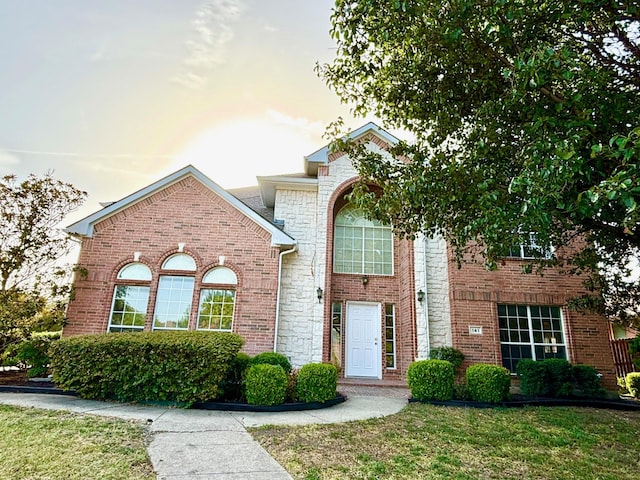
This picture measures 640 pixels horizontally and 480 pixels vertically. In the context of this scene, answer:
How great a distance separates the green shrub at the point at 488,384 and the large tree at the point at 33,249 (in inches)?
405

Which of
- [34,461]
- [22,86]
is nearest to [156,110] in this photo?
[22,86]

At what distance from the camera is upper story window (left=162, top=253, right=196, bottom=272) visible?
10867 mm

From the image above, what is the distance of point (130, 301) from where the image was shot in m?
10.6

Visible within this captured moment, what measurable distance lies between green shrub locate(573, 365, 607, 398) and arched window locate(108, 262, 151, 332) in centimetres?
1173

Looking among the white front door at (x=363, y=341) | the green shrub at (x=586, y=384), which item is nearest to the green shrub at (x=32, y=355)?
the white front door at (x=363, y=341)

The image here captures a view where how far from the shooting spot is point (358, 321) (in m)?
12.4

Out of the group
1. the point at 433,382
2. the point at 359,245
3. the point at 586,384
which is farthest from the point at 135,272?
the point at 586,384

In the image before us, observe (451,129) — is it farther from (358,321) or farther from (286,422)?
(358,321)

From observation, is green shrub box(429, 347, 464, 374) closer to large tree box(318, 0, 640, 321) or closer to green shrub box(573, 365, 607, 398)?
green shrub box(573, 365, 607, 398)

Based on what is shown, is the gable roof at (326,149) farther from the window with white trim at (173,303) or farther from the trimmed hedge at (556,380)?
the trimmed hedge at (556,380)

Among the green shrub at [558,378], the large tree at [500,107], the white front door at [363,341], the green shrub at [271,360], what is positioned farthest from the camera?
the white front door at [363,341]

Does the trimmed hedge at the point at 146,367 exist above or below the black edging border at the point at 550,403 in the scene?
above

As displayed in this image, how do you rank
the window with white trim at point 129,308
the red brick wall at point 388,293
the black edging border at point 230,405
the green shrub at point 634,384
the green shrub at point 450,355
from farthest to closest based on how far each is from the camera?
the red brick wall at point 388,293, the green shrub at point 634,384, the green shrub at point 450,355, the window with white trim at point 129,308, the black edging border at point 230,405

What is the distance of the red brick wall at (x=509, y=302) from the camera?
443 inches
